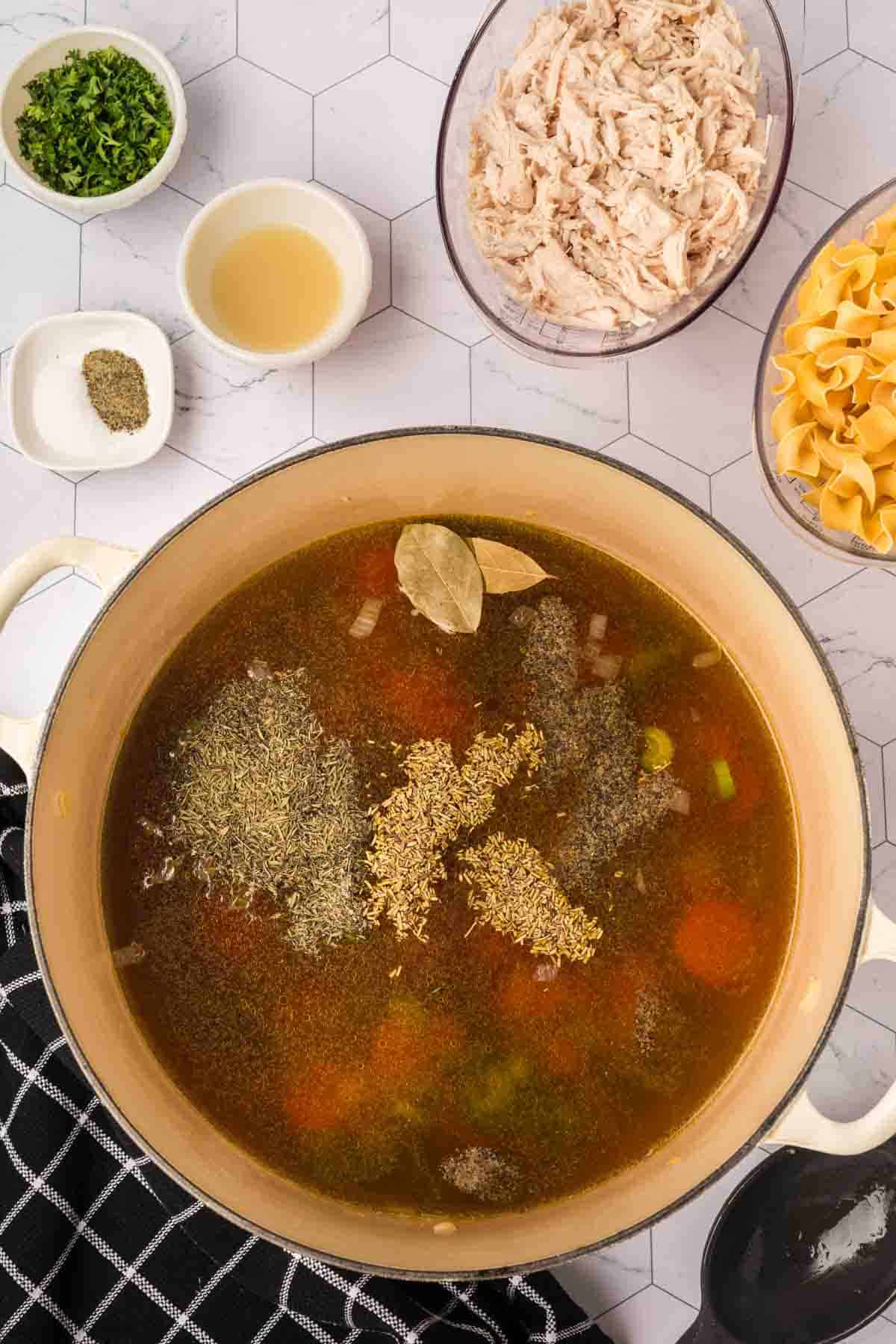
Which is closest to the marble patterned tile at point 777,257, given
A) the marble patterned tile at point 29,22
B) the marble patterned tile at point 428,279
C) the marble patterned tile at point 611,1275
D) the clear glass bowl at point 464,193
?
the clear glass bowl at point 464,193

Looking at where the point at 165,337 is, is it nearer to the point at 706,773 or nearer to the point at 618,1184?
the point at 706,773

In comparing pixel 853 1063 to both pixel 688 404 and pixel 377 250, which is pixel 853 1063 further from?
pixel 377 250

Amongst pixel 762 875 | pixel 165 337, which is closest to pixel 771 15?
pixel 165 337

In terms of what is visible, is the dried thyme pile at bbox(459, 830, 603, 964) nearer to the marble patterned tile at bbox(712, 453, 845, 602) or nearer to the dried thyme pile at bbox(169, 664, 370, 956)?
the dried thyme pile at bbox(169, 664, 370, 956)

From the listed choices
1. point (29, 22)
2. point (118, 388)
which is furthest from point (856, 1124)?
point (29, 22)

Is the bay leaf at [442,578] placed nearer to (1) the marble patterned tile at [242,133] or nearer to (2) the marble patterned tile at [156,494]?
(2) the marble patterned tile at [156,494]

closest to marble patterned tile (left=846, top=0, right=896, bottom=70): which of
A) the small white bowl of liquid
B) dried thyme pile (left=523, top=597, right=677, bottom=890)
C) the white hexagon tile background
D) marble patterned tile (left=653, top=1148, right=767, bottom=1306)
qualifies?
the white hexagon tile background

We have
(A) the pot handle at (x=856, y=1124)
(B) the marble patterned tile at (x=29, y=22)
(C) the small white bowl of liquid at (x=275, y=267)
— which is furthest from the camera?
(B) the marble patterned tile at (x=29, y=22)
